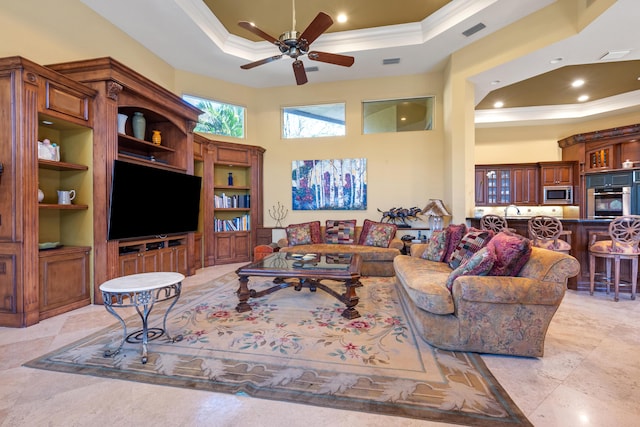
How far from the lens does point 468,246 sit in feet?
10.4

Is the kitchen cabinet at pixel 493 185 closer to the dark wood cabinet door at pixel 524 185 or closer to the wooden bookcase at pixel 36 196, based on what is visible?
the dark wood cabinet door at pixel 524 185

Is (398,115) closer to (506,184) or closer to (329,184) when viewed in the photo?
(329,184)

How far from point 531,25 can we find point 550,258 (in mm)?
3889

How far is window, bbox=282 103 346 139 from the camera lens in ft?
20.9

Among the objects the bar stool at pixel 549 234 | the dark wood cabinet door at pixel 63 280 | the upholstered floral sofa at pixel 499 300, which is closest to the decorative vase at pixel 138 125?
the dark wood cabinet door at pixel 63 280

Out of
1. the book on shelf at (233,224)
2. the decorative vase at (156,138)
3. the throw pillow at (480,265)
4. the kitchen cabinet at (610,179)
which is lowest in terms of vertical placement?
the throw pillow at (480,265)

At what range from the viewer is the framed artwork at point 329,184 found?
20.4 feet

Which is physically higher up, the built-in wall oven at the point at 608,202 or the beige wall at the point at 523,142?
the beige wall at the point at 523,142

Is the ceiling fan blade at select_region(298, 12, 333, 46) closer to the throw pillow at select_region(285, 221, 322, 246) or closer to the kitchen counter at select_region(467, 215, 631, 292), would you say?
the throw pillow at select_region(285, 221, 322, 246)

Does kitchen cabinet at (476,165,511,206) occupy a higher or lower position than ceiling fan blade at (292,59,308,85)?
lower

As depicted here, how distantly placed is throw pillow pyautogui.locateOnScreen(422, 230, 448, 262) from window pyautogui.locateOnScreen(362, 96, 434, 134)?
3.01 metres

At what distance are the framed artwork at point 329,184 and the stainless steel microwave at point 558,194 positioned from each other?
5143mm

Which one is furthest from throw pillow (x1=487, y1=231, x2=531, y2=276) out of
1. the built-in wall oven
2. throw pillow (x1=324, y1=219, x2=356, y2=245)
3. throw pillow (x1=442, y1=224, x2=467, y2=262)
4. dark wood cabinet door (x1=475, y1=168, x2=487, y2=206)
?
the built-in wall oven

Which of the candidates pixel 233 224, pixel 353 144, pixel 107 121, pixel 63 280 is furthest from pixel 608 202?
pixel 63 280
